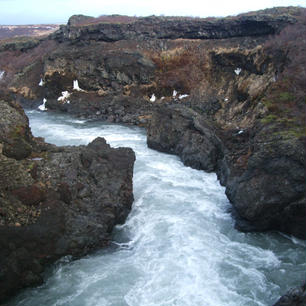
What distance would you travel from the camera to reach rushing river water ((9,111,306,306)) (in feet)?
38.0

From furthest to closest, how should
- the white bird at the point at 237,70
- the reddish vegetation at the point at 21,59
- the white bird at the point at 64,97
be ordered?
the reddish vegetation at the point at 21,59
the white bird at the point at 64,97
the white bird at the point at 237,70

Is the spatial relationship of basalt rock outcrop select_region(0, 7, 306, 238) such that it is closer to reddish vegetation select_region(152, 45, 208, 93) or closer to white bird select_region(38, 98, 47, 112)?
reddish vegetation select_region(152, 45, 208, 93)

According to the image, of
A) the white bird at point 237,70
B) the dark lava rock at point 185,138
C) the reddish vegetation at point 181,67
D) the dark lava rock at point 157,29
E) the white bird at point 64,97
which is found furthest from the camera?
the dark lava rock at point 157,29

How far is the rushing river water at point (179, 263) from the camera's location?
1159cm

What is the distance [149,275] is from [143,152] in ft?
44.1

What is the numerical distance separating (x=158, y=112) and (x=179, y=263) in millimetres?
14750

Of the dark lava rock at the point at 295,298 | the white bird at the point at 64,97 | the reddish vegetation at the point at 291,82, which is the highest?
the reddish vegetation at the point at 291,82

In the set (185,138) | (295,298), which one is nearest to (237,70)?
(185,138)

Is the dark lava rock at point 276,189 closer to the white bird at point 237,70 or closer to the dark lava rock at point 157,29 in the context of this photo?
the white bird at point 237,70

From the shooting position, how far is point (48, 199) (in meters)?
13.8

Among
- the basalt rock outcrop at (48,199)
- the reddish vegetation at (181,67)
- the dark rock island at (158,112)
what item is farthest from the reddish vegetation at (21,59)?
the basalt rock outcrop at (48,199)

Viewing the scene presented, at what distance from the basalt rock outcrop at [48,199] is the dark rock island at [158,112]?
0.16ft

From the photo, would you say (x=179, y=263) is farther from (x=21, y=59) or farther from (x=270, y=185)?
(x=21, y=59)

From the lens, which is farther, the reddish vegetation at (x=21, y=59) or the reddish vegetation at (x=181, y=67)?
the reddish vegetation at (x=21, y=59)
